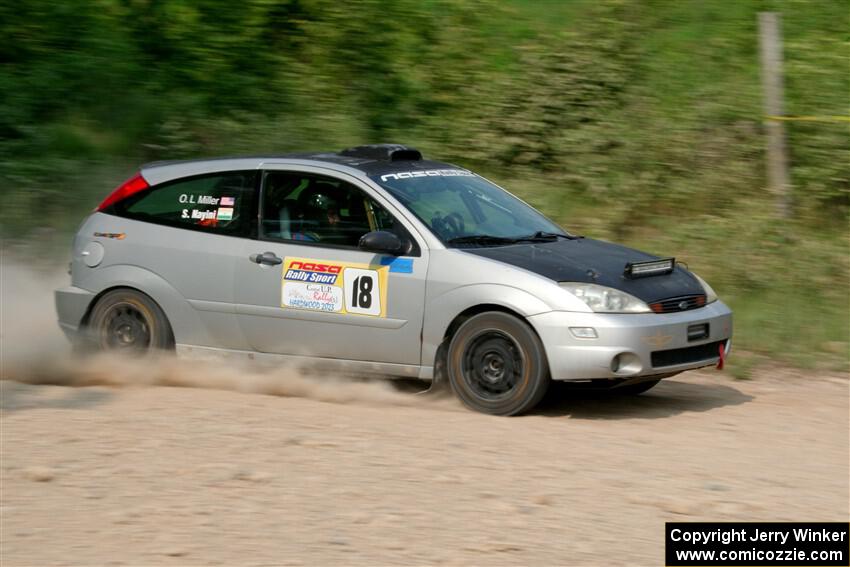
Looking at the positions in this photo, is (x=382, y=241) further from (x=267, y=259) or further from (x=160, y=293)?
(x=160, y=293)

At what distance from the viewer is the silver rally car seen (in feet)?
24.2

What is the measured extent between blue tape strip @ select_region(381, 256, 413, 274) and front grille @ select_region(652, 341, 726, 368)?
5.54 ft

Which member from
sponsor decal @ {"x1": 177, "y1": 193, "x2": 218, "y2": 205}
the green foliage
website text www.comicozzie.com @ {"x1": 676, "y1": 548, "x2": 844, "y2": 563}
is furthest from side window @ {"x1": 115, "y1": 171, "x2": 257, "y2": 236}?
the green foliage

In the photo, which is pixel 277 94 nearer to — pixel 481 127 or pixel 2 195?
pixel 481 127

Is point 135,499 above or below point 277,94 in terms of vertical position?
below

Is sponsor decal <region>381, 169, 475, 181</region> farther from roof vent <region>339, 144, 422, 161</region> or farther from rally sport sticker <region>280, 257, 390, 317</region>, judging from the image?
Result: rally sport sticker <region>280, 257, 390, 317</region>

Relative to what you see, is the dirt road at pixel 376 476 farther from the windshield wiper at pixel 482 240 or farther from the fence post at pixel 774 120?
the fence post at pixel 774 120

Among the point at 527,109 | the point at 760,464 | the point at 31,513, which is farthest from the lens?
the point at 527,109

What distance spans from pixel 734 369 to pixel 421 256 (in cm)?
314

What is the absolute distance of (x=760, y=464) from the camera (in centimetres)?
639

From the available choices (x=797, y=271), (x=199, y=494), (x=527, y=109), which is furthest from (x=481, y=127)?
(x=199, y=494)

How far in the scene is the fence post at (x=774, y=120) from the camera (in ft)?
39.5

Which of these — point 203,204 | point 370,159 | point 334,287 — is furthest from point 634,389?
point 203,204

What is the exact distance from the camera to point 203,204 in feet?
28.0
